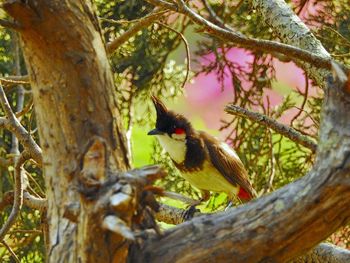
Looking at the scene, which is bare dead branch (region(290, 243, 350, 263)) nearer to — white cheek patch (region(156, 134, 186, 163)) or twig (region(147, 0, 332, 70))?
twig (region(147, 0, 332, 70))

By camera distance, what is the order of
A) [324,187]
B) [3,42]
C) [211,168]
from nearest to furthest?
1. [324,187]
2. [211,168]
3. [3,42]

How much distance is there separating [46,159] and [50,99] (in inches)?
3.9

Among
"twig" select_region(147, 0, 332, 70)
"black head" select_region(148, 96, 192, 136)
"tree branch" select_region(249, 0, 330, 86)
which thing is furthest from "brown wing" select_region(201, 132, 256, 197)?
"twig" select_region(147, 0, 332, 70)

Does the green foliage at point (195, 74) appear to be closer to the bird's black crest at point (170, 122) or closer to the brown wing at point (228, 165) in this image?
the brown wing at point (228, 165)

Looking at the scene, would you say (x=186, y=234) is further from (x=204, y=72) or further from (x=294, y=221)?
(x=204, y=72)

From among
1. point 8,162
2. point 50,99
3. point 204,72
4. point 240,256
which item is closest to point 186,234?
point 240,256

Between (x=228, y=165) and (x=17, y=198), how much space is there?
40.1 inches

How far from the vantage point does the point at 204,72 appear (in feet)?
11.3

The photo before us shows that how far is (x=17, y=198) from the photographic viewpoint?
193cm

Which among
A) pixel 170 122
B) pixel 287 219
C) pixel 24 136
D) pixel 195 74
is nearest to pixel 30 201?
pixel 24 136

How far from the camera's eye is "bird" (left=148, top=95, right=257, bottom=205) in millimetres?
2736

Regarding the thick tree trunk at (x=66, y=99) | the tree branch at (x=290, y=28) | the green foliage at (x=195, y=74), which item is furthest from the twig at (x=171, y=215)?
the thick tree trunk at (x=66, y=99)

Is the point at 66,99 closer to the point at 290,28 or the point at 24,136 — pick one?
the point at 24,136

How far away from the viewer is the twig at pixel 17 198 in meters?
1.88
